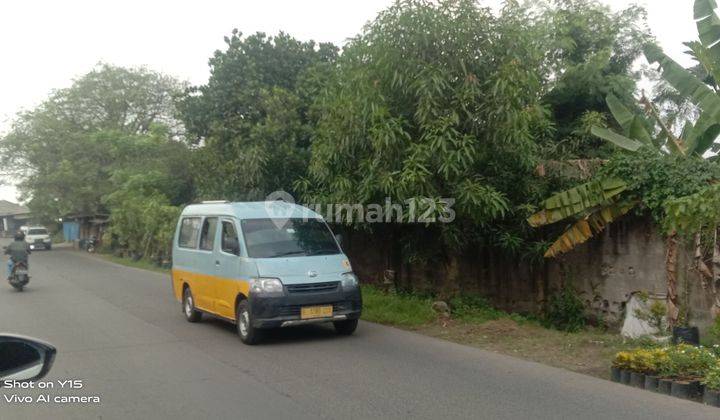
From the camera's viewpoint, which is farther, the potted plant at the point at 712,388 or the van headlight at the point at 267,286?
the van headlight at the point at 267,286

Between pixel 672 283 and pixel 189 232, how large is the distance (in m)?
8.05

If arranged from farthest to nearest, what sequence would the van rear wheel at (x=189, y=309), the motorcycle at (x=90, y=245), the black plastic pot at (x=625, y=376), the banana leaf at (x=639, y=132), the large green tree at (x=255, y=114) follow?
the motorcycle at (x=90, y=245) < the large green tree at (x=255, y=114) < the van rear wheel at (x=189, y=309) < the banana leaf at (x=639, y=132) < the black plastic pot at (x=625, y=376)

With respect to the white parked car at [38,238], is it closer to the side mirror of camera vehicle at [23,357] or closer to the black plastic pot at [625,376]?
the black plastic pot at [625,376]

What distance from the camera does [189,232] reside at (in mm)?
12297

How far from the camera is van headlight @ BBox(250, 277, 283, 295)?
30.7ft

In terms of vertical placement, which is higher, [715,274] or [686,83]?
[686,83]

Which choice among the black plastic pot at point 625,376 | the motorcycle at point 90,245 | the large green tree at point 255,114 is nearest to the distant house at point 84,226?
the motorcycle at point 90,245

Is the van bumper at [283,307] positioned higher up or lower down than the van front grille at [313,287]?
lower down

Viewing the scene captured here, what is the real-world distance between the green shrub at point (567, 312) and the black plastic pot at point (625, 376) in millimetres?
3496

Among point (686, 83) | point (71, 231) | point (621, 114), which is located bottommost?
point (71, 231)

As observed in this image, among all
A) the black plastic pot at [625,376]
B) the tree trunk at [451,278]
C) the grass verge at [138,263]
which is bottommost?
the grass verge at [138,263]

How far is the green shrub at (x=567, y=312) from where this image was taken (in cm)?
1089

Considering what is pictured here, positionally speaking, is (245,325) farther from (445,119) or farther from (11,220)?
(11,220)

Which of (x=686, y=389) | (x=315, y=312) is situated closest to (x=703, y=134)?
(x=686, y=389)
